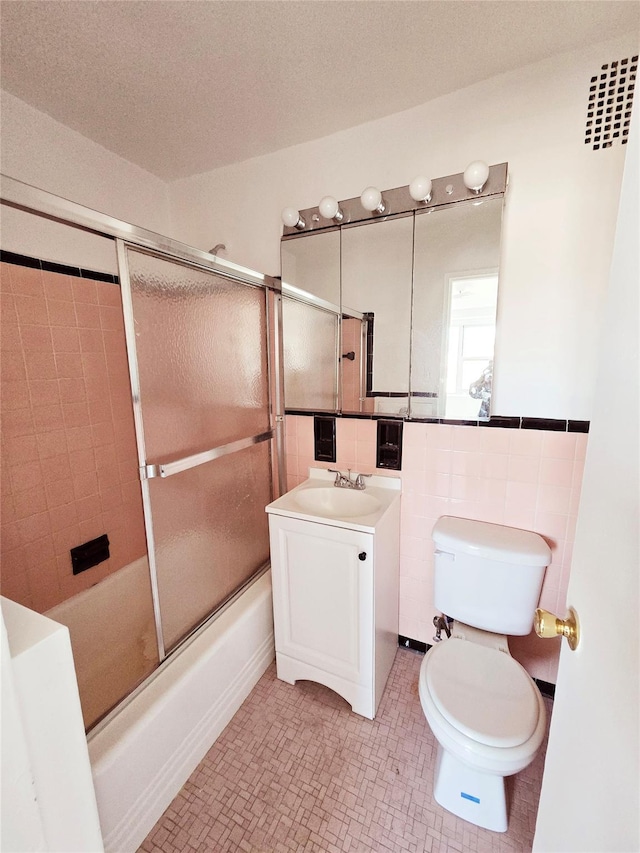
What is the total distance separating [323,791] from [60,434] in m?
1.73

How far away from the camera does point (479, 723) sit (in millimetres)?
1019

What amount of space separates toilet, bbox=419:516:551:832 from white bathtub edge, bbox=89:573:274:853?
774 millimetres

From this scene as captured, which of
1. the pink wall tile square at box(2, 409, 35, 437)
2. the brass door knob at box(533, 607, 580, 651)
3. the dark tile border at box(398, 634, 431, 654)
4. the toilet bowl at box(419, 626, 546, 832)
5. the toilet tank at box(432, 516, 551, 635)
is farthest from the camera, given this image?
the dark tile border at box(398, 634, 431, 654)

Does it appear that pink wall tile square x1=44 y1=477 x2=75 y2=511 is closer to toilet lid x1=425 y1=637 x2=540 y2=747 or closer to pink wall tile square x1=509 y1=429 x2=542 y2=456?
toilet lid x1=425 y1=637 x2=540 y2=747

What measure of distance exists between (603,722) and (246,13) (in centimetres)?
183

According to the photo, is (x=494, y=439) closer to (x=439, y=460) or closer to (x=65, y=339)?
(x=439, y=460)

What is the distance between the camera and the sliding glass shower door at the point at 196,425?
120cm

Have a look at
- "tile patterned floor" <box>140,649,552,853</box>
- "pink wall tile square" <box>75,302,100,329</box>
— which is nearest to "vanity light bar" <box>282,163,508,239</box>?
"pink wall tile square" <box>75,302,100,329</box>

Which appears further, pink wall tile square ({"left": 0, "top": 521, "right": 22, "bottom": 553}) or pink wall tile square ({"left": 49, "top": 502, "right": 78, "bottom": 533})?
pink wall tile square ({"left": 49, "top": 502, "right": 78, "bottom": 533})

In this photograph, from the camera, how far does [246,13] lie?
105 centimetres

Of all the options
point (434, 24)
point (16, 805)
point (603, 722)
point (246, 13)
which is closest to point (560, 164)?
point (434, 24)

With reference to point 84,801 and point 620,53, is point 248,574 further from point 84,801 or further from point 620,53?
point 620,53

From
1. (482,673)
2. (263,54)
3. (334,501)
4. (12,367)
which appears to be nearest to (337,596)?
(334,501)

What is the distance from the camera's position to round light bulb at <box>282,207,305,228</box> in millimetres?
1628
